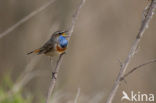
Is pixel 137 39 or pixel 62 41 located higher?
pixel 62 41

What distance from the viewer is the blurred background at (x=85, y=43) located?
22.7 feet

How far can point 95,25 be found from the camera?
7.08 metres

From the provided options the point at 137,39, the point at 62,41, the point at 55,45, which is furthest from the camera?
the point at 55,45

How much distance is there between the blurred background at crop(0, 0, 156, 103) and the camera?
6922 millimetres

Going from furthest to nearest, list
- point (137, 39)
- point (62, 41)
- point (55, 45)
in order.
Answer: point (55, 45) < point (62, 41) < point (137, 39)

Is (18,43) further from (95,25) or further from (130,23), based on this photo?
(130,23)

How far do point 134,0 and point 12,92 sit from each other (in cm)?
394

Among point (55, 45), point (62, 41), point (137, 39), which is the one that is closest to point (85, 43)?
point (55, 45)

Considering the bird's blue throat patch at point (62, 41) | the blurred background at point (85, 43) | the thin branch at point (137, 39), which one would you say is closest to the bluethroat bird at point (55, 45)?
the bird's blue throat patch at point (62, 41)

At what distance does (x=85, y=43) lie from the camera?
24.0 feet

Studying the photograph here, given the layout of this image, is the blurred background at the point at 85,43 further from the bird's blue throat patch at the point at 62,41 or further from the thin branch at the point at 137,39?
the thin branch at the point at 137,39

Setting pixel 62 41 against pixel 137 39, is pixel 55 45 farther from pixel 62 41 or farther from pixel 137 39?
pixel 137 39

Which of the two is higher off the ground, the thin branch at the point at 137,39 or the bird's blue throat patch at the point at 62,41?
the bird's blue throat patch at the point at 62,41

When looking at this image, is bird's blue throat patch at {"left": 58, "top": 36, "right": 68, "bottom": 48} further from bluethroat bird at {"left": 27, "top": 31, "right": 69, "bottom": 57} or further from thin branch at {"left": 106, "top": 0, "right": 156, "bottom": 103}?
thin branch at {"left": 106, "top": 0, "right": 156, "bottom": 103}
